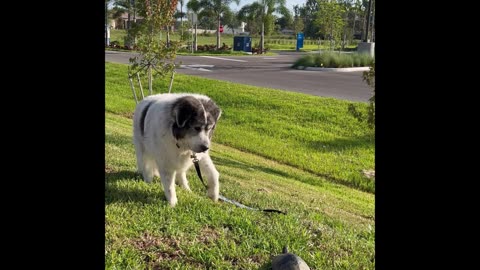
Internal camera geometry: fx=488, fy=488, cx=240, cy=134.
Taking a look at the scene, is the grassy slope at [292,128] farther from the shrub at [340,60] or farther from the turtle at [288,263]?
the shrub at [340,60]

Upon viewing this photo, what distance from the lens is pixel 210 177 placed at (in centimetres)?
494

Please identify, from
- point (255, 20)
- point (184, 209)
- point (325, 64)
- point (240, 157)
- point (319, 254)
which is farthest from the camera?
point (255, 20)

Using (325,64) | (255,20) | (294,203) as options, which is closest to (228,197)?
(294,203)

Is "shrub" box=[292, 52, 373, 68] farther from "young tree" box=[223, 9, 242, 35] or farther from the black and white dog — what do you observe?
the black and white dog

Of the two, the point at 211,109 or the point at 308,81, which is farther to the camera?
the point at 308,81

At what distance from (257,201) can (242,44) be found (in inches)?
1463

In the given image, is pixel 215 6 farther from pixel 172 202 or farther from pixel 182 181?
pixel 172 202

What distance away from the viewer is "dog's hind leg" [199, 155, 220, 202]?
493 centimetres

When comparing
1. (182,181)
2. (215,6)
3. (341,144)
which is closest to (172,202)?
(182,181)

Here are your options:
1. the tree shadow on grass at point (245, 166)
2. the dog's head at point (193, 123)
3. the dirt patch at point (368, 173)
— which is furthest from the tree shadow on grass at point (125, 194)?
the dirt patch at point (368, 173)

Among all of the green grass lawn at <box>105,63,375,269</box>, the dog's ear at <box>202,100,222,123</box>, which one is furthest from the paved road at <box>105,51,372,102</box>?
the dog's ear at <box>202,100,222,123</box>
